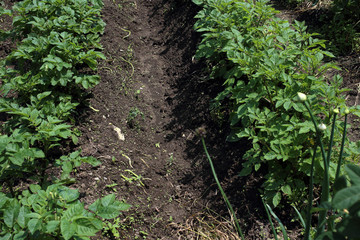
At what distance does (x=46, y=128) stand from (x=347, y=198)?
2.08 m

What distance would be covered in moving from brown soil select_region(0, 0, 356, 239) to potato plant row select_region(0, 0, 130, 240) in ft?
0.94

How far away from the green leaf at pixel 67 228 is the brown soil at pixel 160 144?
0.78m

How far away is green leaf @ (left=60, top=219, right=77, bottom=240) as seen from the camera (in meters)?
1.77

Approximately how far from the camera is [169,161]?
11.1ft

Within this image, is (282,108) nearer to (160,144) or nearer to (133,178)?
(160,144)

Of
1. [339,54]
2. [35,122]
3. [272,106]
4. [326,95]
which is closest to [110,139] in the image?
[35,122]

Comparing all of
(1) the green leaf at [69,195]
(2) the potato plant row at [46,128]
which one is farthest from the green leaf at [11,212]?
(1) the green leaf at [69,195]

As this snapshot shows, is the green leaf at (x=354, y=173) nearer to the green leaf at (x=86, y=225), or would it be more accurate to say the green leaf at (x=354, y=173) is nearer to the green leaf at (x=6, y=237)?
the green leaf at (x=86, y=225)

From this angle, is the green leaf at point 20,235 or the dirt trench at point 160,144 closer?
the green leaf at point 20,235

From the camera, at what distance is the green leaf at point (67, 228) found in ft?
5.81

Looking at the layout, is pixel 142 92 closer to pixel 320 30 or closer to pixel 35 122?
pixel 35 122

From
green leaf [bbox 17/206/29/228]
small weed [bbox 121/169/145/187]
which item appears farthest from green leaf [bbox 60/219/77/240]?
small weed [bbox 121/169/145/187]

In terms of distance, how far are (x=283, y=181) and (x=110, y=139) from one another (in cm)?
166

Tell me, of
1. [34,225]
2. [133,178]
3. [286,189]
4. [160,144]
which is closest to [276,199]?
[286,189]
